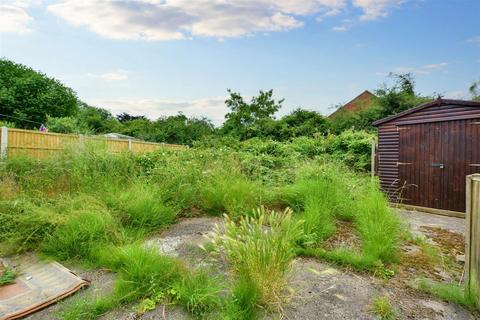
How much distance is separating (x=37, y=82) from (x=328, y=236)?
2012cm

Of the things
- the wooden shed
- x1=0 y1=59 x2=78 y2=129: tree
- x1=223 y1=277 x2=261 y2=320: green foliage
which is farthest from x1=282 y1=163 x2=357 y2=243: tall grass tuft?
x1=0 y1=59 x2=78 y2=129: tree

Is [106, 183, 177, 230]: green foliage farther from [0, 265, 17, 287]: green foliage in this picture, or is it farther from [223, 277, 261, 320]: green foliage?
[223, 277, 261, 320]: green foliage

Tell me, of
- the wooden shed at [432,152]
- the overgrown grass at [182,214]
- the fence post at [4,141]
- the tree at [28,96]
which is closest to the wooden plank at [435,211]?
the wooden shed at [432,152]

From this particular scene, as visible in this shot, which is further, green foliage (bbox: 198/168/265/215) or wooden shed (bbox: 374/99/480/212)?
wooden shed (bbox: 374/99/480/212)

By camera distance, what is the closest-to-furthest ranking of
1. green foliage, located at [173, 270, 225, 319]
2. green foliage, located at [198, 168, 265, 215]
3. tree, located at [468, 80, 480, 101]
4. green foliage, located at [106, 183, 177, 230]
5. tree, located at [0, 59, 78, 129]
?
green foliage, located at [173, 270, 225, 319] < green foliage, located at [106, 183, 177, 230] < green foliage, located at [198, 168, 265, 215] < tree, located at [468, 80, 480, 101] < tree, located at [0, 59, 78, 129]

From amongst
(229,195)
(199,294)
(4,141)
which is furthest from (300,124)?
(199,294)

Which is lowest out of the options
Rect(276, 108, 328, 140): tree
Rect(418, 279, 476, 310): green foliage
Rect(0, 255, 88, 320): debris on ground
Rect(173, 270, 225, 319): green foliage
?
Rect(0, 255, 88, 320): debris on ground

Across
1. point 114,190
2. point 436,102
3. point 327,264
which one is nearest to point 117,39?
point 114,190

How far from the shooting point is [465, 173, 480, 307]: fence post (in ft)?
6.84

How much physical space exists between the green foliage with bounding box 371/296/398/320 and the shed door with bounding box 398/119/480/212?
14.9 feet

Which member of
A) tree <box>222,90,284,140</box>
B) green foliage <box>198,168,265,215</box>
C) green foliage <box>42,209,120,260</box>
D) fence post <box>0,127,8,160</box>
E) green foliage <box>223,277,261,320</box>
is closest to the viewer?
green foliage <box>223,277,261,320</box>

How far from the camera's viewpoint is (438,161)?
19.4ft

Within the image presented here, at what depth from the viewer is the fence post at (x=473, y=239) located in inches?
82.1

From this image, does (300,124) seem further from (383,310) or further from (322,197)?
(383,310)
